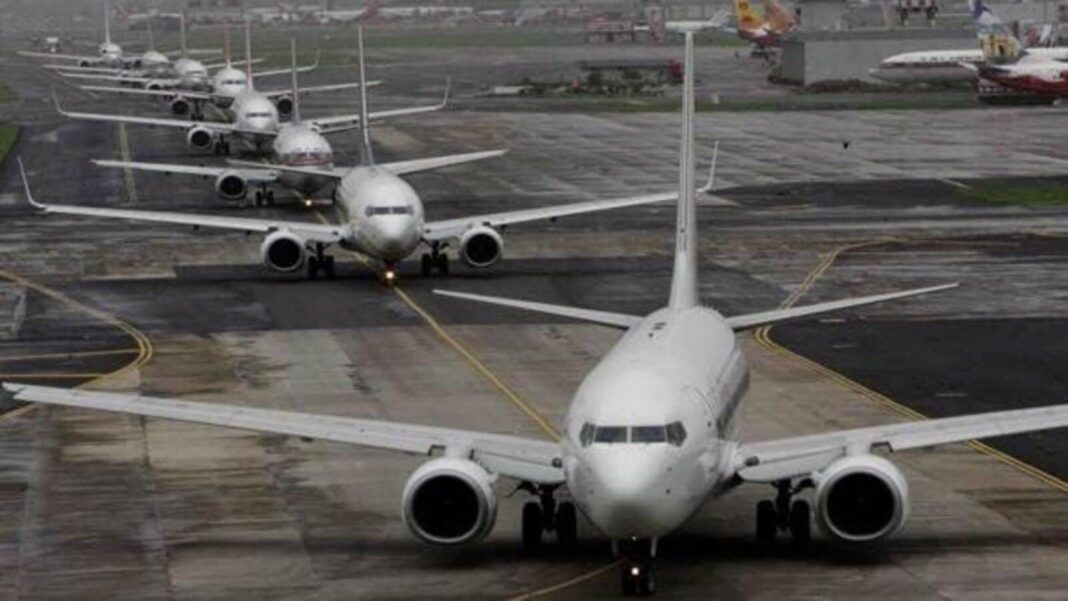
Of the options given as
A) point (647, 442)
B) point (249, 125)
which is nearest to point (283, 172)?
→ point (249, 125)

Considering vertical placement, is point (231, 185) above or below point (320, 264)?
below

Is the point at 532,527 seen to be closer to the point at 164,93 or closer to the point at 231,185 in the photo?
the point at 231,185

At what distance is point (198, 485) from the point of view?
4828 centimetres

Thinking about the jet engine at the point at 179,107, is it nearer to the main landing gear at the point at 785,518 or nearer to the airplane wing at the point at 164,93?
the airplane wing at the point at 164,93

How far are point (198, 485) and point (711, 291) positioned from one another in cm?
3217

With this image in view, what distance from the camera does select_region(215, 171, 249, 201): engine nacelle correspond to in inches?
4299

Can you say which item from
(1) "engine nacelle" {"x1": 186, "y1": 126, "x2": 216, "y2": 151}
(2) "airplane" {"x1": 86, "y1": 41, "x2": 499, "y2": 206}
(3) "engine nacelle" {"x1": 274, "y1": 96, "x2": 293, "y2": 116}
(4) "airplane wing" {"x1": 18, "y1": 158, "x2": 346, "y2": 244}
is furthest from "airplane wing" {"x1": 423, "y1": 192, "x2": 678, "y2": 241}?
(3) "engine nacelle" {"x1": 274, "y1": 96, "x2": 293, "y2": 116}

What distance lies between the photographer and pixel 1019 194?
109312 mm

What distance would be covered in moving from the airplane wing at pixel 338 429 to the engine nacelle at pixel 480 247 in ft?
132

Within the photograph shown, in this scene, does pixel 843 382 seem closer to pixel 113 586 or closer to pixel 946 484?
pixel 946 484

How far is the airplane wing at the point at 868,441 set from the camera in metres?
40.2

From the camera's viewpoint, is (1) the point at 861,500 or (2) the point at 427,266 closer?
(1) the point at 861,500

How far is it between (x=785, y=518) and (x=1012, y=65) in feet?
456

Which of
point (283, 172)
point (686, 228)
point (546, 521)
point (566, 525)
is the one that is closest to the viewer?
point (566, 525)
